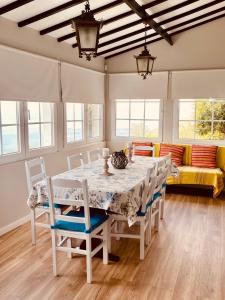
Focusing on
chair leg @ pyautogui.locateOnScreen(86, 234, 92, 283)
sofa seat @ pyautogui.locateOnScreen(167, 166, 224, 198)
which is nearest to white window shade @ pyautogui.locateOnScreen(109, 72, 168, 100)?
sofa seat @ pyautogui.locateOnScreen(167, 166, 224, 198)

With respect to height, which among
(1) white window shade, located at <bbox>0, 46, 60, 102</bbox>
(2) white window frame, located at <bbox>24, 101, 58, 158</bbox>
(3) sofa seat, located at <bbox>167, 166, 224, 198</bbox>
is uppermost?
(1) white window shade, located at <bbox>0, 46, 60, 102</bbox>

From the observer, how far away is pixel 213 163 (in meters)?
5.42

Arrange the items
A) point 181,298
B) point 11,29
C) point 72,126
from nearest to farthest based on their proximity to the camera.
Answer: point 181,298, point 11,29, point 72,126

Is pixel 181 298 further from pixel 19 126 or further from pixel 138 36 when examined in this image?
pixel 138 36

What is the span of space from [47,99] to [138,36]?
7.21 ft

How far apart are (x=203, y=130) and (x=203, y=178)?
1.16 meters

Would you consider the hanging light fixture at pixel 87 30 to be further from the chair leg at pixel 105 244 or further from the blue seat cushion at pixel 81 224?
the chair leg at pixel 105 244

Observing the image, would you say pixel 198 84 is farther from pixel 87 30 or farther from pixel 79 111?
pixel 87 30

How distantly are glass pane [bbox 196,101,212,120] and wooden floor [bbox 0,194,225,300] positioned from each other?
255cm

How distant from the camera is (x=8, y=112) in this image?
3727mm

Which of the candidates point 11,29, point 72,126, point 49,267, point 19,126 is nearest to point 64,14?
point 11,29

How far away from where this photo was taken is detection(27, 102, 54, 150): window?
4.12m

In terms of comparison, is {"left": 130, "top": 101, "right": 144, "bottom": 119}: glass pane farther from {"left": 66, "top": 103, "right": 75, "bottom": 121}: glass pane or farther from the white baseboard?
the white baseboard

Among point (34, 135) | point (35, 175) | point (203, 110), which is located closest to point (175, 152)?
point (203, 110)
